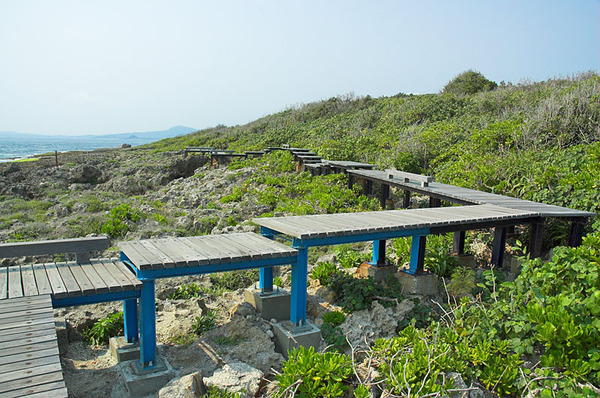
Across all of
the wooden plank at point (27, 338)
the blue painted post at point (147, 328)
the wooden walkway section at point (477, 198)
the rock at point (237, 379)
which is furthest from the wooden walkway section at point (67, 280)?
the wooden walkway section at point (477, 198)

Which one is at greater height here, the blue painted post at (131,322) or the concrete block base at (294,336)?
the blue painted post at (131,322)

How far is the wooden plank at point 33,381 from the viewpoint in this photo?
2.91m

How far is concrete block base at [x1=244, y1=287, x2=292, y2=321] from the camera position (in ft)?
20.0

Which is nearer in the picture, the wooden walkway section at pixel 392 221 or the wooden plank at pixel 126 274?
the wooden plank at pixel 126 274

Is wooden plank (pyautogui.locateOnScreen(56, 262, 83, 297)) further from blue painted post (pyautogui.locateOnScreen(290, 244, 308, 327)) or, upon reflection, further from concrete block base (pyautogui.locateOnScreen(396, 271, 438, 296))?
concrete block base (pyautogui.locateOnScreen(396, 271, 438, 296))

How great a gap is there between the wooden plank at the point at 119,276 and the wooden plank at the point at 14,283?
2.83ft

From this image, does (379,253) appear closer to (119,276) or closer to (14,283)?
(119,276)

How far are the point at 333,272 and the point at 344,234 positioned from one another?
154 cm

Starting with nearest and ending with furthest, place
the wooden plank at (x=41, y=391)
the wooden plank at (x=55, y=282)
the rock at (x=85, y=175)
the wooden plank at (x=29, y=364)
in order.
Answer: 1. the wooden plank at (x=41, y=391)
2. the wooden plank at (x=29, y=364)
3. the wooden plank at (x=55, y=282)
4. the rock at (x=85, y=175)

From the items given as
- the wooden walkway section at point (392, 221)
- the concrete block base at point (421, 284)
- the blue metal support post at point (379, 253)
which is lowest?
the concrete block base at point (421, 284)

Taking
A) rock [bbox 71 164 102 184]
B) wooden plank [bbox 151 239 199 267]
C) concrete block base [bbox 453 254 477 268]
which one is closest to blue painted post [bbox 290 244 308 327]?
wooden plank [bbox 151 239 199 267]

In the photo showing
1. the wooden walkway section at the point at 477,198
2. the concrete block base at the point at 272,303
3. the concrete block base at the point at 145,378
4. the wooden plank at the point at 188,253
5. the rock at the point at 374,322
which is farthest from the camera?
the wooden walkway section at the point at 477,198

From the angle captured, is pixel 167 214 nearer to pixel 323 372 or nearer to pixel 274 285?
pixel 274 285

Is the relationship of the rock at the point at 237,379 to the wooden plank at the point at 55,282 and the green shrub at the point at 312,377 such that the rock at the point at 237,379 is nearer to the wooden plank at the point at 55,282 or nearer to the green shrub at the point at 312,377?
the green shrub at the point at 312,377
